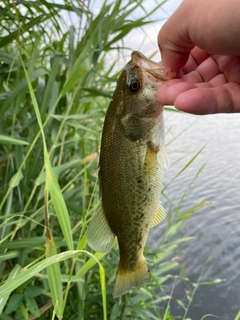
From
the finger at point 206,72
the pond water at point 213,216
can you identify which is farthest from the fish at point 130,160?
the pond water at point 213,216

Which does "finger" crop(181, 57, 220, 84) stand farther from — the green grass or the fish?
the green grass

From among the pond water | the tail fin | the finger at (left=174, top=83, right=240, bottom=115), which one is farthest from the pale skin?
the pond water

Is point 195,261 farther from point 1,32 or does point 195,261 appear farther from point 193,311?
point 1,32

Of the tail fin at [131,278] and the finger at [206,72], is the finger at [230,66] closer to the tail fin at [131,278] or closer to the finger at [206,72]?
the finger at [206,72]

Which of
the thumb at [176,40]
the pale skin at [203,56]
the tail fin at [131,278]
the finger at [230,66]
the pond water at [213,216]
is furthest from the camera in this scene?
the pond water at [213,216]

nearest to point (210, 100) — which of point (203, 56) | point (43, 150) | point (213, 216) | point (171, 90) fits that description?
point (171, 90)

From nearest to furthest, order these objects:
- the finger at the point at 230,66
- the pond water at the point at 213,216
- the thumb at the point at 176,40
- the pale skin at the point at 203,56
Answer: the pale skin at the point at 203,56 → the thumb at the point at 176,40 → the finger at the point at 230,66 → the pond water at the point at 213,216
